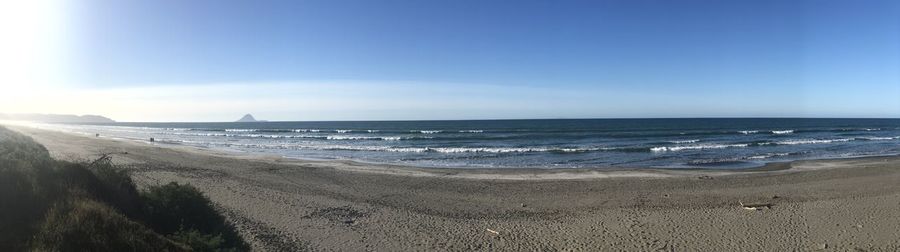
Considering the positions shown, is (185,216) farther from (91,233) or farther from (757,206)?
(757,206)

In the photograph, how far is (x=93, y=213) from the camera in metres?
5.56

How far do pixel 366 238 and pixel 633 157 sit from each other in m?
21.5

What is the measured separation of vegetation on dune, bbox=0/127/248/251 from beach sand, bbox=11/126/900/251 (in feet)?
4.23

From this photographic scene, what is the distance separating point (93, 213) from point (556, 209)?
947 centimetres

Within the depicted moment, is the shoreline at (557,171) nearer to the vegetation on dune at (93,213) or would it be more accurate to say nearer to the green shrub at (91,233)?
the vegetation on dune at (93,213)

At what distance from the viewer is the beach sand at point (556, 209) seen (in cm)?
908

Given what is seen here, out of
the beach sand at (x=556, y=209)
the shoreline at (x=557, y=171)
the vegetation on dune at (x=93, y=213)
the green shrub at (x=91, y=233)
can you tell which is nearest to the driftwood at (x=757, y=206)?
the beach sand at (x=556, y=209)

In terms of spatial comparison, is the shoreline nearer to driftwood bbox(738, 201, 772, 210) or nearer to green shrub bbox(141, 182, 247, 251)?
driftwood bbox(738, 201, 772, 210)

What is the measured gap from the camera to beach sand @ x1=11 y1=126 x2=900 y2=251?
29.8 ft

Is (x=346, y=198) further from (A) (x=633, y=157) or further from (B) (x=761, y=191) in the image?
(A) (x=633, y=157)

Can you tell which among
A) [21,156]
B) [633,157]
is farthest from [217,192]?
[633,157]

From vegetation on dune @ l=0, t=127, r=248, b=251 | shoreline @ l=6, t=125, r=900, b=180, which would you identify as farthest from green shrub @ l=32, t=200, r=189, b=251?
shoreline @ l=6, t=125, r=900, b=180

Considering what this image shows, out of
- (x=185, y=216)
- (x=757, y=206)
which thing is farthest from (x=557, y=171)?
(x=185, y=216)

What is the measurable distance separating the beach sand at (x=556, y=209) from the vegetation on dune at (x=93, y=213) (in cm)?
129
